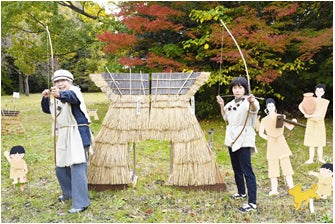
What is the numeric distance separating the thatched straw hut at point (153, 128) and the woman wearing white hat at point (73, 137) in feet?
1.55

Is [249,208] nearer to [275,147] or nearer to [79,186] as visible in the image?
[275,147]

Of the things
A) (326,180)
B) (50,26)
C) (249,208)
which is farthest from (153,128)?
(50,26)

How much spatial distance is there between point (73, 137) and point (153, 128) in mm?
1059

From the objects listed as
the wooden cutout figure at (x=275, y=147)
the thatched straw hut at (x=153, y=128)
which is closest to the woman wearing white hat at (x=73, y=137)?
the thatched straw hut at (x=153, y=128)

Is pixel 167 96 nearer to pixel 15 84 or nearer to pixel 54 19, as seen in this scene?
pixel 54 19

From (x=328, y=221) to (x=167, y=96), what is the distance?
2.41 meters

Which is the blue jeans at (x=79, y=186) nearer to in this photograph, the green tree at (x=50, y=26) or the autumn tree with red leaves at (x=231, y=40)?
the autumn tree with red leaves at (x=231, y=40)

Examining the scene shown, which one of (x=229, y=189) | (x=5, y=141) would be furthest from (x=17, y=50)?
(x=229, y=189)

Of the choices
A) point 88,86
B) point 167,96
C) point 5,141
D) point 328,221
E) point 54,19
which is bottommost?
point 328,221

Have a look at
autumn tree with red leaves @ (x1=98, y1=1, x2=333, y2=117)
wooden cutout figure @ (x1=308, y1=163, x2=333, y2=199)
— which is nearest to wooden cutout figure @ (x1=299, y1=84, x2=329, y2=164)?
wooden cutout figure @ (x1=308, y1=163, x2=333, y2=199)

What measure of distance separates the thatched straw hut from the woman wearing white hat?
474 millimetres

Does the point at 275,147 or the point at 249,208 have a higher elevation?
the point at 275,147

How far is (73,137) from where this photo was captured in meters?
3.83

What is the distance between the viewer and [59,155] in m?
3.93
